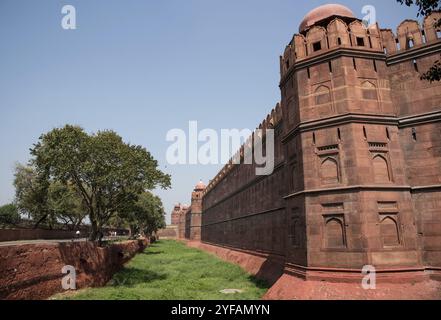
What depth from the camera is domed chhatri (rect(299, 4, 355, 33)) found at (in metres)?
15.3

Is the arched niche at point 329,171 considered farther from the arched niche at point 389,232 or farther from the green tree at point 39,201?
the green tree at point 39,201

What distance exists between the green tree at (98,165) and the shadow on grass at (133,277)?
11.5 feet

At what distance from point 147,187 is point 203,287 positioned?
7.52 m

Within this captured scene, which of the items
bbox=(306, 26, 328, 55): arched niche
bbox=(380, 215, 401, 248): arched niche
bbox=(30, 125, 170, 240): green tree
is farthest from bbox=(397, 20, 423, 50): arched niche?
bbox=(30, 125, 170, 240): green tree

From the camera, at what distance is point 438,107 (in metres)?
12.5

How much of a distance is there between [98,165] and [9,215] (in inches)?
1552

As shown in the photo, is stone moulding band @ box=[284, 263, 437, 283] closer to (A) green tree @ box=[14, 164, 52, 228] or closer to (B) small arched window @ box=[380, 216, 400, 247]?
(B) small arched window @ box=[380, 216, 400, 247]

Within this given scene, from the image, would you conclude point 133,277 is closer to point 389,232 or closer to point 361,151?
point 389,232

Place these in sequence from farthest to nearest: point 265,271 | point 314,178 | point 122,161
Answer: point 122,161 → point 265,271 → point 314,178

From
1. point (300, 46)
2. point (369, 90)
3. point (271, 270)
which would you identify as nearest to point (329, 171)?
point (369, 90)

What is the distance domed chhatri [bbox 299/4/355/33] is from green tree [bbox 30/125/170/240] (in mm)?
13027

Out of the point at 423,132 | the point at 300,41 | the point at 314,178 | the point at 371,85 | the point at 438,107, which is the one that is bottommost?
the point at 314,178

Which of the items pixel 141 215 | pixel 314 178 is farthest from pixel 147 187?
pixel 141 215

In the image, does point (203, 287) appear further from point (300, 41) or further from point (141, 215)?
point (141, 215)
